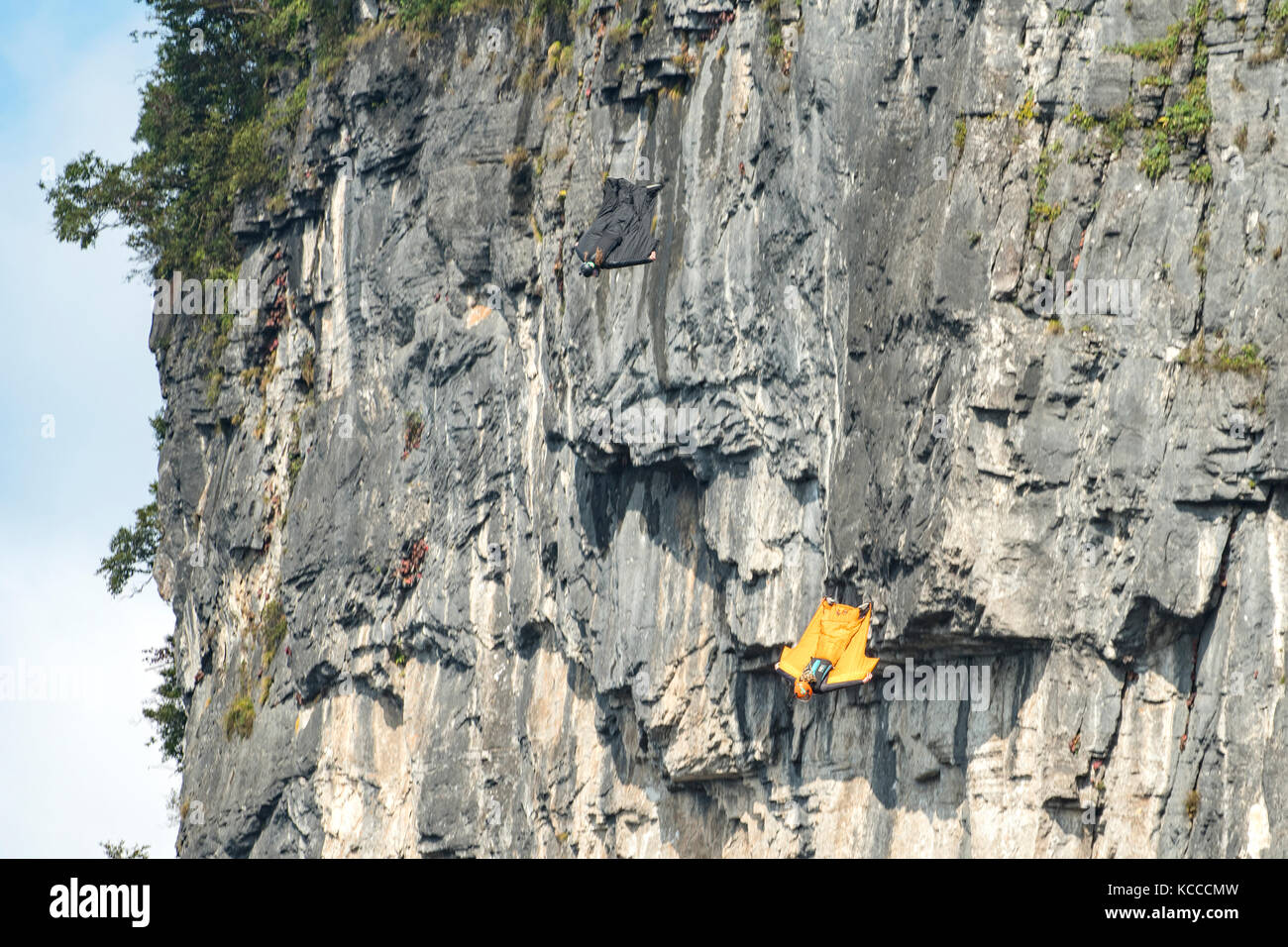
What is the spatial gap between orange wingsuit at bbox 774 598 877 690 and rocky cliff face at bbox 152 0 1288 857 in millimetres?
433

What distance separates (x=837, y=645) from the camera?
27.5 m

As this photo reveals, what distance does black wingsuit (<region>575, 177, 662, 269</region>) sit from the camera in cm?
3162

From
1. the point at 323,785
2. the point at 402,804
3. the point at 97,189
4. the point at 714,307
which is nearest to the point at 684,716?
the point at 714,307

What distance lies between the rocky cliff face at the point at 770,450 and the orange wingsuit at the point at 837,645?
1.42ft

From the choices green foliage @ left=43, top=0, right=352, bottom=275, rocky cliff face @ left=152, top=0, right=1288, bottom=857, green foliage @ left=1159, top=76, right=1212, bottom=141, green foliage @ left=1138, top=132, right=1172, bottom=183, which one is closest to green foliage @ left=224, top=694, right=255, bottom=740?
rocky cliff face @ left=152, top=0, right=1288, bottom=857

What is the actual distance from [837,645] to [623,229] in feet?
26.3

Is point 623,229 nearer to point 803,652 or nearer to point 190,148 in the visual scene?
point 803,652

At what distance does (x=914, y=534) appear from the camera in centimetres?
2627

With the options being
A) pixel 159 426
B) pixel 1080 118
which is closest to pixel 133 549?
pixel 159 426

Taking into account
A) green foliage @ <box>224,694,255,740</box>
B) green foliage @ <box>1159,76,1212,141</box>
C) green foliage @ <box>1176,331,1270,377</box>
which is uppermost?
green foliage @ <box>1159,76,1212,141</box>

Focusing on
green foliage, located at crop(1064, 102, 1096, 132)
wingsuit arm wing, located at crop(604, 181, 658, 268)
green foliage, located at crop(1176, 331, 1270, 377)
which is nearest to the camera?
green foliage, located at crop(1176, 331, 1270, 377)

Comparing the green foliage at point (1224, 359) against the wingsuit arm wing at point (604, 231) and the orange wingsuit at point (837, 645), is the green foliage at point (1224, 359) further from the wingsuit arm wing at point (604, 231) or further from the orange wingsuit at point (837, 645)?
the wingsuit arm wing at point (604, 231)

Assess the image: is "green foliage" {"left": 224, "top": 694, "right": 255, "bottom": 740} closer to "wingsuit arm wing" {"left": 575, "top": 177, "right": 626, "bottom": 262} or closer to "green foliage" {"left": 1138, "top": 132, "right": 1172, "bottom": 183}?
"wingsuit arm wing" {"left": 575, "top": 177, "right": 626, "bottom": 262}

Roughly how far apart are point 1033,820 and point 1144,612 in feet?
9.95
